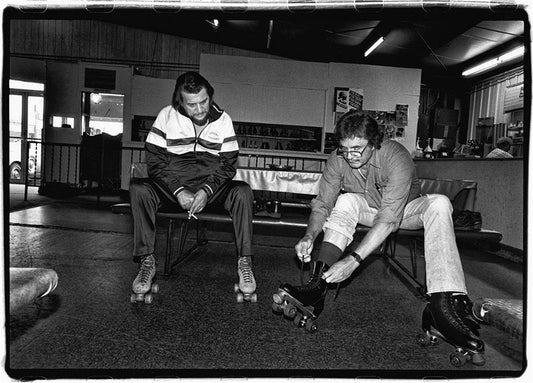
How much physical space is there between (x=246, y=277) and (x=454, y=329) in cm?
104

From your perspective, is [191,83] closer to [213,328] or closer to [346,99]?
[213,328]

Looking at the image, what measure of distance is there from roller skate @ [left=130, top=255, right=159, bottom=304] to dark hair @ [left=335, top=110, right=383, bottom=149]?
45.8 inches

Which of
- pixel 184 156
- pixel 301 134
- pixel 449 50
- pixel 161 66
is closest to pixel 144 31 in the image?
pixel 161 66

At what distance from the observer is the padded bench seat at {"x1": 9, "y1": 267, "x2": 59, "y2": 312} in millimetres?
1012

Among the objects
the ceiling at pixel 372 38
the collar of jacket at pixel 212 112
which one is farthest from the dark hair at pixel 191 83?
the ceiling at pixel 372 38

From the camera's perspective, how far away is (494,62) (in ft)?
31.9

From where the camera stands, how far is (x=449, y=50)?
31.2 feet

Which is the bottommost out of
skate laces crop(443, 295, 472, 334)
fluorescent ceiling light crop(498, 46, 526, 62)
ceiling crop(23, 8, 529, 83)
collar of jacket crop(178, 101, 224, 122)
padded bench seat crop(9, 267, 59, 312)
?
skate laces crop(443, 295, 472, 334)

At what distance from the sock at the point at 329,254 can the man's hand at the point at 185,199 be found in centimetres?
81

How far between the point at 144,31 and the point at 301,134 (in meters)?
4.90

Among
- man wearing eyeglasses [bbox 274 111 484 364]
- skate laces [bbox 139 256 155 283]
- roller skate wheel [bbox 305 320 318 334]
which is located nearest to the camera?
man wearing eyeglasses [bbox 274 111 484 364]

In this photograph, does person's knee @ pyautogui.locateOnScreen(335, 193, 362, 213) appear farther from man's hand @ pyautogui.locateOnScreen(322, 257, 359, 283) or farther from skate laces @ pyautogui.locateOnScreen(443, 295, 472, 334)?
skate laces @ pyautogui.locateOnScreen(443, 295, 472, 334)

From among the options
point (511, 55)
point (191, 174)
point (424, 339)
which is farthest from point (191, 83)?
point (511, 55)

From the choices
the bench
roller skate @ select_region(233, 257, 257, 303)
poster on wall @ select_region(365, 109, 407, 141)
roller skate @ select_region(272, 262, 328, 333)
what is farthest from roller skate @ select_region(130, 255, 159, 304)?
poster on wall @ select_region(365, 109, 407, 141)
